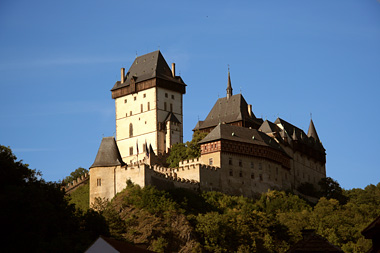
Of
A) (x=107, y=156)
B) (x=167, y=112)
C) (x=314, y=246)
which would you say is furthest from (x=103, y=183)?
(x=314, y=246)

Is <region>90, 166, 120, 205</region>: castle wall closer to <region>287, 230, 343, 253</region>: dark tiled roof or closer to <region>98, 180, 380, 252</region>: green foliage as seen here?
<region>98, 180, 380, 252</region>: green foliage

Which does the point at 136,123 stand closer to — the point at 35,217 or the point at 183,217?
the point at 183,217

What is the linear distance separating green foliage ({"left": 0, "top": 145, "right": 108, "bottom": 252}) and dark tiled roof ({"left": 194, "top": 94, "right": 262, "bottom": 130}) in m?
43.1

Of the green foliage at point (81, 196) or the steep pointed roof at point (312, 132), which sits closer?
the green foliage at point (81, 196)

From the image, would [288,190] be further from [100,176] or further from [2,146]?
[2,146]

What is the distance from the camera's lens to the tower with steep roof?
4242 inches

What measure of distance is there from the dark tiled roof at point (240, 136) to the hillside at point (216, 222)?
7969 mm

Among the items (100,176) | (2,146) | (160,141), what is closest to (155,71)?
(160,141)

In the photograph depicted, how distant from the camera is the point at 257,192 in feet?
301

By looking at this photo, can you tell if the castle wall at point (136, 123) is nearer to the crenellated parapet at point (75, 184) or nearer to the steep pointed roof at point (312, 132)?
the crenellated parapet at point (75, 184)

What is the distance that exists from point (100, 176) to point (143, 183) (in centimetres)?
568

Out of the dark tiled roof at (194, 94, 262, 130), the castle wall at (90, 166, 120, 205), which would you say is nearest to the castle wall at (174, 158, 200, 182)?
the castle wall at (90, 166, 120, 205)

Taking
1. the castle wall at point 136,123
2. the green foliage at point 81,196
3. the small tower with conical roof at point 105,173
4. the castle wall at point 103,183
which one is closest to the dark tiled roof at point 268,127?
the castle wall at point 136,123

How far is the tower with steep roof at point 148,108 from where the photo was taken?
354 ft
